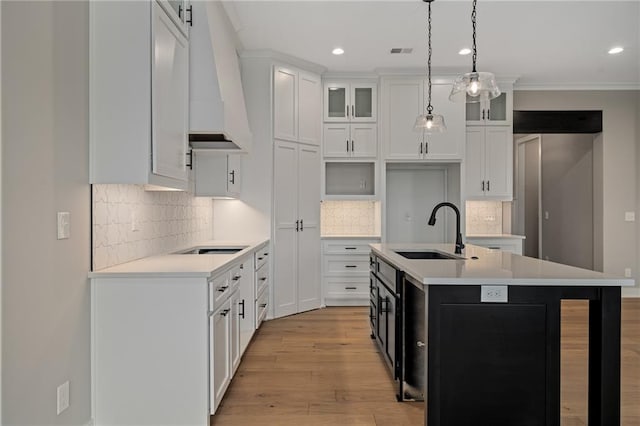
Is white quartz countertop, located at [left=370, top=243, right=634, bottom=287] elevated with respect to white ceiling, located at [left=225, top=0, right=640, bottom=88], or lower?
lower

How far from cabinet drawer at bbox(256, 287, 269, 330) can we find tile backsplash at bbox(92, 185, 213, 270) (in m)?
0.87

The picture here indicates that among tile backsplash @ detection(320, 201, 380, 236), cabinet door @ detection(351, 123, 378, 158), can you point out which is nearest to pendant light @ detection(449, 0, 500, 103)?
cabinet door @ detection(351, 123, 378, 158)

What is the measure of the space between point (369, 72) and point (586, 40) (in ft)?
7.91

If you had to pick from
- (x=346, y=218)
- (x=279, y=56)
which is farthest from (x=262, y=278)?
(x=279, y=56)

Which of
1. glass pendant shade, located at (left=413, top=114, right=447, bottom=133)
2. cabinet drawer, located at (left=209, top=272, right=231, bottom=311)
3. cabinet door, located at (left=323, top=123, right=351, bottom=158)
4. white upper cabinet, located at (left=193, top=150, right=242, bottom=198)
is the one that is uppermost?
cabinet door, located at (left=323, top=123, right=351, bottom=158)

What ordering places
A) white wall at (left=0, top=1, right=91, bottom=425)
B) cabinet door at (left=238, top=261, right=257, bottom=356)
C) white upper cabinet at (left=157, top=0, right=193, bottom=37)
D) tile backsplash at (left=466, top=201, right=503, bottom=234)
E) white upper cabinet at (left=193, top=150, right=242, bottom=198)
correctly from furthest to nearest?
tile backsplash at (left=466, top=201, right=503, bottom=234), white upper cabinet at (left=193, top=150, right=242, bottom=198), cabinet door at (left=238, top=261, right=257, bottom=356), white upper cabinet at (left=157, top=0, right=193, bottom=37), white wall at (left=0, top=1, right=91, bottom=425)

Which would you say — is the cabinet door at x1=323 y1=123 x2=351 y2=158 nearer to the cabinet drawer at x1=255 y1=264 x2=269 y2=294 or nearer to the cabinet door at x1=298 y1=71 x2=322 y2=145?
the cabinet door at x1=298 y1=71 x2=322 y2=145

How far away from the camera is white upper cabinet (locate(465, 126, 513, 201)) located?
587cm

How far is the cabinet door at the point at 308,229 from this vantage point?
537cm

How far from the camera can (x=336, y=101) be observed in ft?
19.1

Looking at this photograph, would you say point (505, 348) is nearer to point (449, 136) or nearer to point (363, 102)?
point (449, 136)

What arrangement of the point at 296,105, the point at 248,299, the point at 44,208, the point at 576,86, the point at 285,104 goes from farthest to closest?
the point at 576,86, the point at 296,105, the point at 285,104, the point at 248,299, the point at 44,208

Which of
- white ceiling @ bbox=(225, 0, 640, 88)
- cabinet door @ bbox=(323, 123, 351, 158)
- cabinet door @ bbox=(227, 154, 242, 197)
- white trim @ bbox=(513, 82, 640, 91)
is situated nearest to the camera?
white ceiling @ bbox=(225, 0, 640, 88)

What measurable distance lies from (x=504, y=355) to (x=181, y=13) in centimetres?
274
